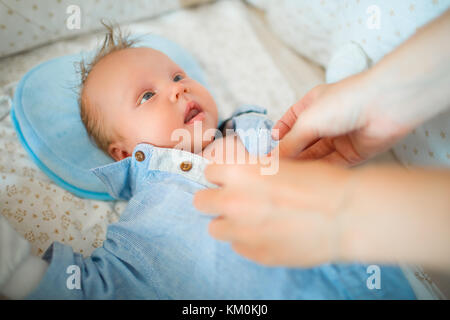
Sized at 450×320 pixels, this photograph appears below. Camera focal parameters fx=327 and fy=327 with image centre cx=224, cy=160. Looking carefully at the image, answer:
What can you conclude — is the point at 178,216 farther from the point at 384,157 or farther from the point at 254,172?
the point at 384,157

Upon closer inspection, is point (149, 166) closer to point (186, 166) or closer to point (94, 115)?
point (186, 166)

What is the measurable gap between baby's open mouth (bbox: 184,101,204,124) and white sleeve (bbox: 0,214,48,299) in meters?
0.53

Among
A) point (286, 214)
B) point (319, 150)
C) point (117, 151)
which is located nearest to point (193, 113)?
point (117, 151)

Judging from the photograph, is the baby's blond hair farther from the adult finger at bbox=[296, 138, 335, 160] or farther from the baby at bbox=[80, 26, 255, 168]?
the adult finger at bbox=[296, 138, 335, 160]

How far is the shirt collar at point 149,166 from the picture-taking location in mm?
926

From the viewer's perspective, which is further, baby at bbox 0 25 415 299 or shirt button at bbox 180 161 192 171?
shirt button at bbox 180 161 192 171

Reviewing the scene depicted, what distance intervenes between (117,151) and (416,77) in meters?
0.86

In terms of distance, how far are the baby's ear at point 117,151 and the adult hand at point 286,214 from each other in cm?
56

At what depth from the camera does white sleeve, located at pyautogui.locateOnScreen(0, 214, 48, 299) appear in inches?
27.0

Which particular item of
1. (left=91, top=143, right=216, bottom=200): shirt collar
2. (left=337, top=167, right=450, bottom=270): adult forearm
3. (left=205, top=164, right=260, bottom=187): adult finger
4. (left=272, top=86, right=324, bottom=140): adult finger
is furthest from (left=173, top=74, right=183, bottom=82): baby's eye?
(left=337, top=167, right=450, bottom=270): adult forearm

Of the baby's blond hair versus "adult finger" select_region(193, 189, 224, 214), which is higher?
the baby's blond hair

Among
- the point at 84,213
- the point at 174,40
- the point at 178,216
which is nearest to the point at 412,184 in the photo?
the point at 178,216

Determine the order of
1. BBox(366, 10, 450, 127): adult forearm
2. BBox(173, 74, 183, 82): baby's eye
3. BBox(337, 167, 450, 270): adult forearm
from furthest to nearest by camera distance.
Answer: BBox(173, 74, 183, 82): baby's eye
BBox(366, 10, 450, 127): adult forearm
BBox(337, 167, 450, 270): adult forearm

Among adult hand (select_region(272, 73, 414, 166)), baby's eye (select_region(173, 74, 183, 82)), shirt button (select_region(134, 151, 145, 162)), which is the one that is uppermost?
baby's eye (select_region(173, 74, 183, 82))
